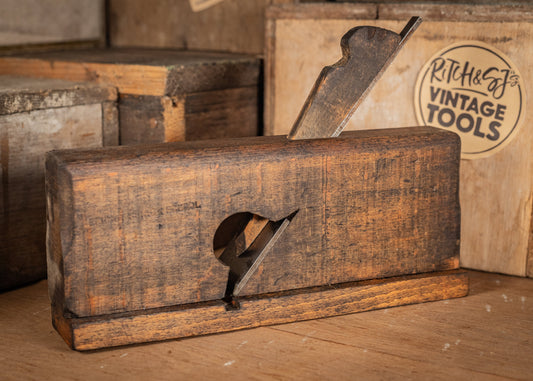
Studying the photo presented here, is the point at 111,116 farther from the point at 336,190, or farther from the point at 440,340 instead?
the point at 440,340

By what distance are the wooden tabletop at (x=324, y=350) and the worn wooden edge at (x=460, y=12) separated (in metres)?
0.63

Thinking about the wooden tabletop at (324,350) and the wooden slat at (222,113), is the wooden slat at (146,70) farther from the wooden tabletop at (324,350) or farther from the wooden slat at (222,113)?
the wooden tabletop at (324,350)

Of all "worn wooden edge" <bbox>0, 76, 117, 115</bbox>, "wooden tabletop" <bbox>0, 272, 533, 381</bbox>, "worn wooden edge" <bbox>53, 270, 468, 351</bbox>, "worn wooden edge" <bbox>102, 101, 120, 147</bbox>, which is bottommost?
"wooden tabletop" <bbox>0, 272, 533, 381</bbox>

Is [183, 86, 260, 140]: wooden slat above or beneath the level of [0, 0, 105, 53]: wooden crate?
beneath

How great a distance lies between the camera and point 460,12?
1.57 m

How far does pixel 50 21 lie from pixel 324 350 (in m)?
1.44

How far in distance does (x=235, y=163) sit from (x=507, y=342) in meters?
0.59

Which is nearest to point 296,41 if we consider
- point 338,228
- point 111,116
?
point 111,116

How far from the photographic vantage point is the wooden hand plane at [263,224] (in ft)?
3.84

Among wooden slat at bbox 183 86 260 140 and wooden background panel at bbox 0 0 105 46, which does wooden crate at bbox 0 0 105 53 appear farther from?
wooden slat at bbox 183 86 260 140

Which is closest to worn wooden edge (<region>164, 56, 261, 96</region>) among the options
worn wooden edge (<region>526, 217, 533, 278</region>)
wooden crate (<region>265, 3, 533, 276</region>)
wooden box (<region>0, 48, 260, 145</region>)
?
wooden box (<region>0, 48, 260, 145</region>)

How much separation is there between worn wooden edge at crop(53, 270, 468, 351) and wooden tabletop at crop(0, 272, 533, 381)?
2 centimetres

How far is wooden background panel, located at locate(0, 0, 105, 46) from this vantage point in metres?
2.00

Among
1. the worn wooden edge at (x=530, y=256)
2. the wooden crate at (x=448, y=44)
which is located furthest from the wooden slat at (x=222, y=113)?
the worn wooden edge at (x=530, y=256)
